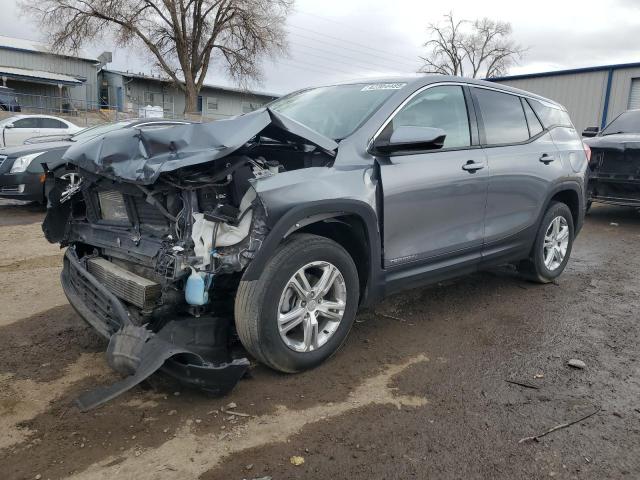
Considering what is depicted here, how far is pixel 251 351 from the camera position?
294 cm

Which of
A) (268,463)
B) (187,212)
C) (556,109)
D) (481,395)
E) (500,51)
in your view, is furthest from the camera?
(500,51)

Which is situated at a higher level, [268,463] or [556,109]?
[556,109]

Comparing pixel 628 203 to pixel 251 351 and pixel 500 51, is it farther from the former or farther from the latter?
pixel 500 51

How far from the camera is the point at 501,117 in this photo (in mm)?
4504

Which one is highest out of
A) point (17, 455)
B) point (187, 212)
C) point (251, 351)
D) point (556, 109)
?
point (556, 109)

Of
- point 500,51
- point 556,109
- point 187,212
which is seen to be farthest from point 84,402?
point 500,51

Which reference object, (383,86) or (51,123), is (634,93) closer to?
(383,86)

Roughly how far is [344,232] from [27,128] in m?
14.5

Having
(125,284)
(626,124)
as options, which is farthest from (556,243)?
(626,124)

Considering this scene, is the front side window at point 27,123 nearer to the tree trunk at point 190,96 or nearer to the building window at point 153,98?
the tree trunk at point 190,96

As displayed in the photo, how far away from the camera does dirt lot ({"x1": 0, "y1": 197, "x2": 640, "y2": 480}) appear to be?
7.80 ft

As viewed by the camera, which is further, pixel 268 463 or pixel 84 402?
pixel 84 402

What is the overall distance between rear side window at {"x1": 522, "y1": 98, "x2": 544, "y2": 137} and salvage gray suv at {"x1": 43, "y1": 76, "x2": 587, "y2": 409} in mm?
735

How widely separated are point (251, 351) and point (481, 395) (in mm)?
1356
